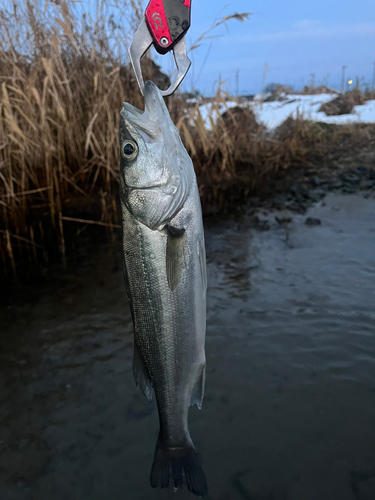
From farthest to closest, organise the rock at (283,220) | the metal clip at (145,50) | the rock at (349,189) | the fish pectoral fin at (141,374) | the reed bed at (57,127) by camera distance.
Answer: the rock at (349,189)
the rock at (283,220)
the reed bed at (57,127)
the fish pectoral fin at (141,374)
the metal clip at (145,50)

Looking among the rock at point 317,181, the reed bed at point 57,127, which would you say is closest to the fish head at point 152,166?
the reed bed at point 57,127

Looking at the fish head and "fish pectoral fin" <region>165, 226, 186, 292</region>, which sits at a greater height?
the fish head

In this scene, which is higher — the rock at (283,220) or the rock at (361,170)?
the rock at (361,170)

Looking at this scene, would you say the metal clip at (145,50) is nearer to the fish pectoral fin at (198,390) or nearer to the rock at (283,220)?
the fish pectoral fin at (198,390)

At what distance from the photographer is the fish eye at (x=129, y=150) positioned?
157cm

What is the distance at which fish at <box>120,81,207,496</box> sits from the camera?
60.8 inches

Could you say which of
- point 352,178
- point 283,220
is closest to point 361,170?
point 352,178

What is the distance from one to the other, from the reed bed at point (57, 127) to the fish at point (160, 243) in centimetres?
324

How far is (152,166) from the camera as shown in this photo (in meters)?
1.59

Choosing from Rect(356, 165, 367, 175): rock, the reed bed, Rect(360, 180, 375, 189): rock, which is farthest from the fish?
Rect(356, 165, 367, 175): rock

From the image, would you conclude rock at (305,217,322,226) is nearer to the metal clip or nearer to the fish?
the fish

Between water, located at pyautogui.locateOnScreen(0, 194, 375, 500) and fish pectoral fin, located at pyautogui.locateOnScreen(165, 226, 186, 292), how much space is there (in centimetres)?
144

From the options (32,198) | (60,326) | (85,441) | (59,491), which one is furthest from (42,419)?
(32,198)

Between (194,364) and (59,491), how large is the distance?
1326mm
